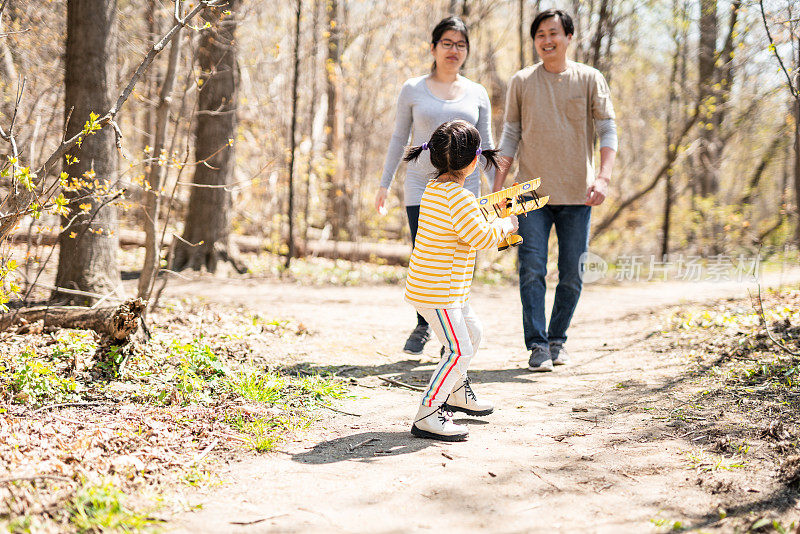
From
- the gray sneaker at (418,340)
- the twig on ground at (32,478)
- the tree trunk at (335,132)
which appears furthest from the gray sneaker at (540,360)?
the tree trunk at (335,132)

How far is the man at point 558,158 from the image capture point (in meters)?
A: 4.90

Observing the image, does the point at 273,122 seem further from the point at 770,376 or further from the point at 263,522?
the point at 263,522

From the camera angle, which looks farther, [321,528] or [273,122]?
[273,122]

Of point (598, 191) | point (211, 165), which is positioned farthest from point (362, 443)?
point (211, 165)

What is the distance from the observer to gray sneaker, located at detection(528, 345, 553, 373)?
4.89m

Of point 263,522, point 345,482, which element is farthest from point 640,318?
point 263,522

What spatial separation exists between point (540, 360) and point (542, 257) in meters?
0.76

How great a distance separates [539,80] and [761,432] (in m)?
2.87

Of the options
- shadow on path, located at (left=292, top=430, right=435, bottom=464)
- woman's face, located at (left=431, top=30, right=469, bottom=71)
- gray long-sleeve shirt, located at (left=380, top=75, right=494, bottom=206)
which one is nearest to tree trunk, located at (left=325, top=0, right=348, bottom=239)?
gray long-sleeve shirt, located at (left=380, top=75, right=494, bottom=206)

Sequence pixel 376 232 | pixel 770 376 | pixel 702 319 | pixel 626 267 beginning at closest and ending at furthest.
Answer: pixel 770 376
pixel 702 319
pixel 626 267
pixel 376 232

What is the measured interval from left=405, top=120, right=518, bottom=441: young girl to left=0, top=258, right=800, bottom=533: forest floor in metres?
0.25

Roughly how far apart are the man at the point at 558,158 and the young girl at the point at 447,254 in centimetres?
157

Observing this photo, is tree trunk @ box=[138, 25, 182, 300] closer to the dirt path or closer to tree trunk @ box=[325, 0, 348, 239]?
the dirt path

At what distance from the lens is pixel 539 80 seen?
497cm
